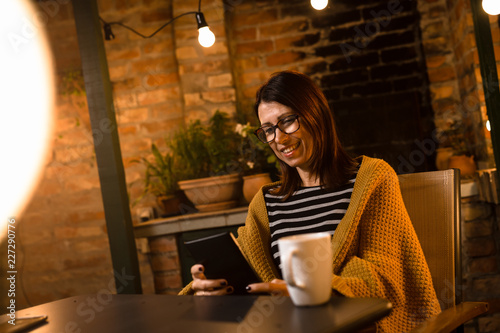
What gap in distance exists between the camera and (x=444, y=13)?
286 cm

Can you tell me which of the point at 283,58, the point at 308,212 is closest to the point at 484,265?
the point at 308,212

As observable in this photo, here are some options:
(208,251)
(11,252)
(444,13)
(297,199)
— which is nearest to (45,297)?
(11,252)

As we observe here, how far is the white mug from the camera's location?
788 millimetres

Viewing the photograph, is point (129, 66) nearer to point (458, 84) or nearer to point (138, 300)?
point (458, 84)

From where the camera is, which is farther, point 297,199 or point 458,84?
point 458,84

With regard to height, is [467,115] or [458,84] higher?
[458,84]

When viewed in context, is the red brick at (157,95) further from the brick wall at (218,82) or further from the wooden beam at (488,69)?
the wooden beam at (488,69)

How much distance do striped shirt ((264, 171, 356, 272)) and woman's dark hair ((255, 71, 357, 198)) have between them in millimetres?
35

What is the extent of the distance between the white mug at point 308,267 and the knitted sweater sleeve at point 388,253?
1.50ft

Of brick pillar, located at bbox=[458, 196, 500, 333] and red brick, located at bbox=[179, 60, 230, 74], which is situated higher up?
red brick, located at bbox=[179, 60, 230, 74]

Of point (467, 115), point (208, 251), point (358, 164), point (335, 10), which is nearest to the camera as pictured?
point (208, 251)

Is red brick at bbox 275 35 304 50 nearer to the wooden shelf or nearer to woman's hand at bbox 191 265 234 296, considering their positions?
the wooden shelf

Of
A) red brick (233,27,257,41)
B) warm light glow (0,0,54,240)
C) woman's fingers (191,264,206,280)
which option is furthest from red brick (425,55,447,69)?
warm light glow (0,0,54,240)

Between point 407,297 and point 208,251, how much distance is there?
1.95 ft
